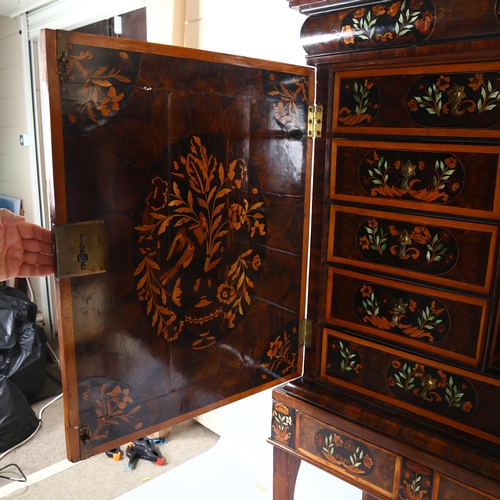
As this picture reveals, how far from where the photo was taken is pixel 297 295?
1.49m

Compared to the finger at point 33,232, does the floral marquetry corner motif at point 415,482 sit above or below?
below

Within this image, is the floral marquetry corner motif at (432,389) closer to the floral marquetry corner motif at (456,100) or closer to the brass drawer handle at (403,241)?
the brass drawer handle at (403,241)

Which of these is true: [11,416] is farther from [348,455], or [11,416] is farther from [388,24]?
[388,24]

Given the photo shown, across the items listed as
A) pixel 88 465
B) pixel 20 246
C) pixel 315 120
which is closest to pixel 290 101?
pixel 315 120

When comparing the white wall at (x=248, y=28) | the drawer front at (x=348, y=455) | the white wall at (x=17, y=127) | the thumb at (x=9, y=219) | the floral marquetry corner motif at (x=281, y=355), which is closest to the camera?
the thumb at (x=9, y=219)

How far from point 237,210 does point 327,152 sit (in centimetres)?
29

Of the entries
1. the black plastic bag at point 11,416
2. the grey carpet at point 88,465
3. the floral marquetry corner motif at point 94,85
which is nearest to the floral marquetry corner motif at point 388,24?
the floral marquetry corner motif at point 94,85

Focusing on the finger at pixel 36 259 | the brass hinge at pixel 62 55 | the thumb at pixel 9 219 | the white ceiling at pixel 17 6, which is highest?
the white ceiling at pixel 17 6

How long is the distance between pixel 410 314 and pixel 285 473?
625 mm

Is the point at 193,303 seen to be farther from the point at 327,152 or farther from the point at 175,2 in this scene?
the point at 175,2

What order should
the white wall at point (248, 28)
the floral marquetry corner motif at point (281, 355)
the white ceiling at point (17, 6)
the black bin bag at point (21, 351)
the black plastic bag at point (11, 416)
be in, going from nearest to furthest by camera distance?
1. the floral marquetry corner motif at point (281, 355)
2. the white wall at point (248, 28)
3. the black plastic bag at point (11, 416)
4. the black bin bag at point (21, 351)
5. the white ceiling at point (17, 6)

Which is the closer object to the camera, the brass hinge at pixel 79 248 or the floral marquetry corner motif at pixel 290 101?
the brass hinge at pixel 79 248

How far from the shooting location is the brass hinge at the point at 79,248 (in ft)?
3.34

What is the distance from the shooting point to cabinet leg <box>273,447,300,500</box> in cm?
151
